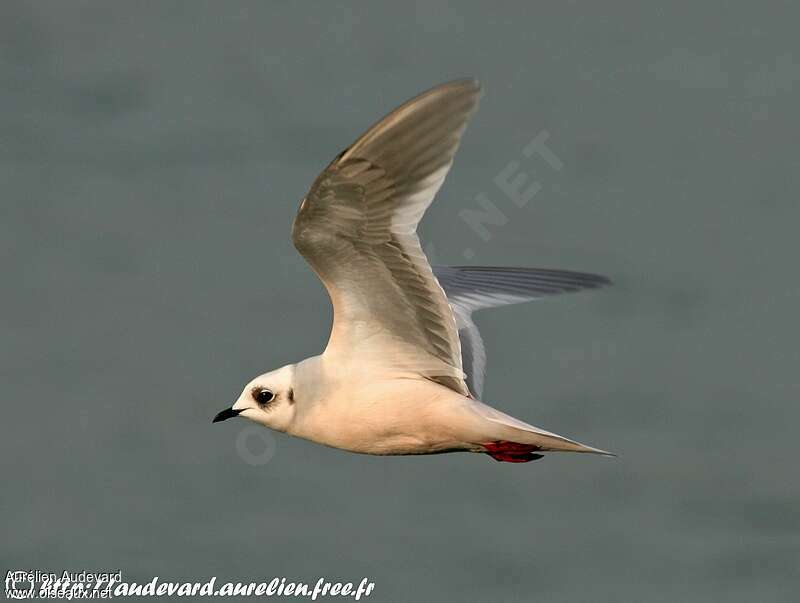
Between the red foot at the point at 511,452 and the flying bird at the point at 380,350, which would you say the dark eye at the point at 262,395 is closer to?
the flying bird at the point at 380,350

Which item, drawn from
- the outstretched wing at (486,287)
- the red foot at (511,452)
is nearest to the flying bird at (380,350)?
the red foot at (511,452)

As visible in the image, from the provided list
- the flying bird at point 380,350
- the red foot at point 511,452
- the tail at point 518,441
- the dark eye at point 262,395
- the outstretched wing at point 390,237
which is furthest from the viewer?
the dark eye at point 262,395

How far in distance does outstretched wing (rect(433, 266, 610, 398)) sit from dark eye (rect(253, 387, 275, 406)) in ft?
5.83

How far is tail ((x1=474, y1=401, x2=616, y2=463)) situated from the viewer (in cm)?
1026

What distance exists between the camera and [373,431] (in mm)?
10609

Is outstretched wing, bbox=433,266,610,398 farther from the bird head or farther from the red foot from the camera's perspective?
the bird head

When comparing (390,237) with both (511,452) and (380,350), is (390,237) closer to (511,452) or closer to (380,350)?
(380,350)

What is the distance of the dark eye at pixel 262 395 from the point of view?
427 inches

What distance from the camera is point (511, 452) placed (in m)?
10.7

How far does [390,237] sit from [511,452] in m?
1.84

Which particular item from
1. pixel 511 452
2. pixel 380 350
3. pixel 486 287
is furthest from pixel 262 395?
pixel 486 287

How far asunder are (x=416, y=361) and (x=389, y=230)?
4.14 ft

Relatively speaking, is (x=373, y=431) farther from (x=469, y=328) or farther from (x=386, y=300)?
(x=469, y=328)

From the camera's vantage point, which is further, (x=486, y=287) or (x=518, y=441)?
(x=486, y=287)
